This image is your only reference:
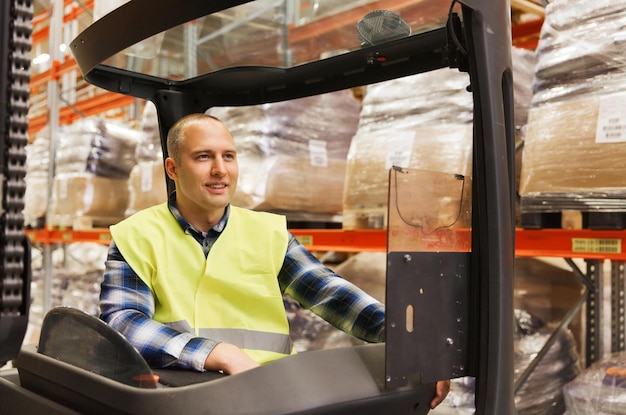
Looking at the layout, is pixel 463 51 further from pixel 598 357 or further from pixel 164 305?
pixel 598 357

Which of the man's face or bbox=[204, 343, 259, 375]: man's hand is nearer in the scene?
bbox=[204, 343, 259, 375]: man's hand

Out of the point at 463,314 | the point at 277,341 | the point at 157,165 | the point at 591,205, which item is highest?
the point at 157,165

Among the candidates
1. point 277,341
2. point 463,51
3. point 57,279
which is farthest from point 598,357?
point 57,279

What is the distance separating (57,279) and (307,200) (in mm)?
3401

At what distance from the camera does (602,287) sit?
331cm

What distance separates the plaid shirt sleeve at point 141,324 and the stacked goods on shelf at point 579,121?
1.49 m

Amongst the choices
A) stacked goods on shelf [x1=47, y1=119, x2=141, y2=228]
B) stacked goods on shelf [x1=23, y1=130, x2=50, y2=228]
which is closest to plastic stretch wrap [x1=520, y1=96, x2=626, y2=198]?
stacked goods on shelf [x1=47, y1=119, x2=141, y2=228]

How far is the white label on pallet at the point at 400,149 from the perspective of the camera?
3.19 m

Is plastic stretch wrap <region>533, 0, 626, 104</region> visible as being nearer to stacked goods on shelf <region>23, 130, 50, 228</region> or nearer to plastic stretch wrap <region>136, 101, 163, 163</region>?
plastic stretch wrap <region>136, 101, 163, 163</region>

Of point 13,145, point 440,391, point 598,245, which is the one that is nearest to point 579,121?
point 598,245

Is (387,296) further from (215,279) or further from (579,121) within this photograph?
(579,121)

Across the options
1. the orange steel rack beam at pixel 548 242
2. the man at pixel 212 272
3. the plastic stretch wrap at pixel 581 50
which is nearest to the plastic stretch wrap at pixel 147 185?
the orange steel rack beam at pixel 548 242

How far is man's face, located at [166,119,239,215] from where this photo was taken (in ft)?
7.11

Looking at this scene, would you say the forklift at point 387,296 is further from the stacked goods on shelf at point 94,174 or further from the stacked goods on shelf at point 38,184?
the stacked goods on shelf at point 38,184
